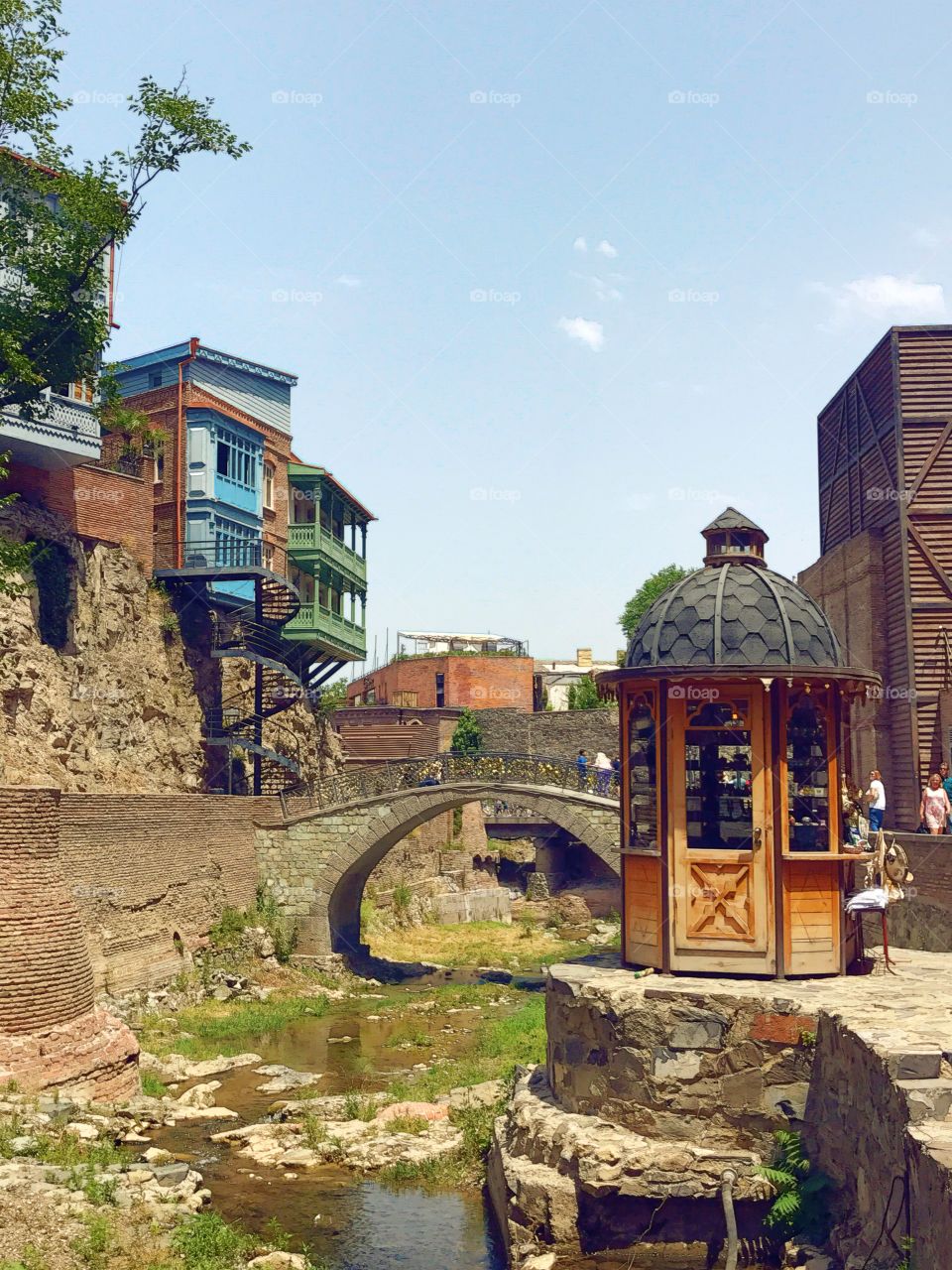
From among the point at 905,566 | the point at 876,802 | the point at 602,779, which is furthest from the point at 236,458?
the point at 876,802

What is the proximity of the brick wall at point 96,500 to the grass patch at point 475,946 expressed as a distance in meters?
11.5

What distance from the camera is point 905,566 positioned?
22781mm

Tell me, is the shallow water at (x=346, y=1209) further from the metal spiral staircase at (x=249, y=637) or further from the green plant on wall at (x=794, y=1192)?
the metal spiral staircase at (x=249, y=637)

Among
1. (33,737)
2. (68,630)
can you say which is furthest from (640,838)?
(68,630)

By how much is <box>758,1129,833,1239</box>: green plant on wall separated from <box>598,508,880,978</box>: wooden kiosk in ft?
5.59

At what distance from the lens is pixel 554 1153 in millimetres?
9609

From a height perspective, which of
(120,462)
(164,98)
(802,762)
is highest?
(164,98)

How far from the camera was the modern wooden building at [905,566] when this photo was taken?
22422 mm

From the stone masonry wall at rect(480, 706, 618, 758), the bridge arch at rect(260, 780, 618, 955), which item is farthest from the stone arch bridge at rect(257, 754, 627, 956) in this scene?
the stone masonry wall at rect(480, 706, 618, 758)

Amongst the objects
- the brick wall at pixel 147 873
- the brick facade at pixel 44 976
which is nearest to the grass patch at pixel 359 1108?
the brick facade at pixel 44 976

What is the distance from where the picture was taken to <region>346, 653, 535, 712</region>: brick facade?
174ft

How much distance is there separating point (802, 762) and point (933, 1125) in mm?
4601

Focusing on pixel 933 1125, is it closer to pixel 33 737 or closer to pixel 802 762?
pixel 802 762

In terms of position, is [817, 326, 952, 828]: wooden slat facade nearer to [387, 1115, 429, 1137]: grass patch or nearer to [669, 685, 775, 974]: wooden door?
[387, 1115, 429, 1137]: grass patch
